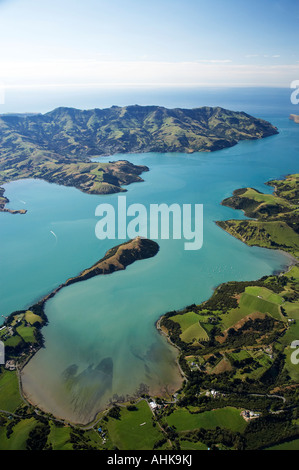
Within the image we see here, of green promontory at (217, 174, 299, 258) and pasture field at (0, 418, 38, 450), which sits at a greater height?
green promontory at (217, 174, 299, 258)

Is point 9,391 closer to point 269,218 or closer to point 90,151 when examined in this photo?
point 269,218

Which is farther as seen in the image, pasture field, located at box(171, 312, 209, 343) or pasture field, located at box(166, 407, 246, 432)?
pasture field, located at box(171, 312, 209, 343)

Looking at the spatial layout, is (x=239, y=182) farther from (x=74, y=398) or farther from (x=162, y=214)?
(x=74, y=398)

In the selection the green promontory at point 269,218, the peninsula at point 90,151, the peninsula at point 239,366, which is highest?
the peninsula at point 90,151

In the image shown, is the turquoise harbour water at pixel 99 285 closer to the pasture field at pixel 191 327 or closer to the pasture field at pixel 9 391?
the pasture field at pixel 9 391

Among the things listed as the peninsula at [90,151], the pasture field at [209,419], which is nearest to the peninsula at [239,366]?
the pasture field at [209,419]

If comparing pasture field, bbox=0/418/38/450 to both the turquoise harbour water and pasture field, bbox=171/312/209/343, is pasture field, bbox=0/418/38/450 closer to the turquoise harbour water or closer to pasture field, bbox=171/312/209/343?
the turquoise harbour water

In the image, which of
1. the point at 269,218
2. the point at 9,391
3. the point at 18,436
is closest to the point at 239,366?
the point at 18,436

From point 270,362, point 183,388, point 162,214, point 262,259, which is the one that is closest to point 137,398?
point 183,388

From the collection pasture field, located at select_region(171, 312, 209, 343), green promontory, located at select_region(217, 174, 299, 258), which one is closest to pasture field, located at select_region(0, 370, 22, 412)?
pasture field, located at select_region(171, 312, 209, 343)
